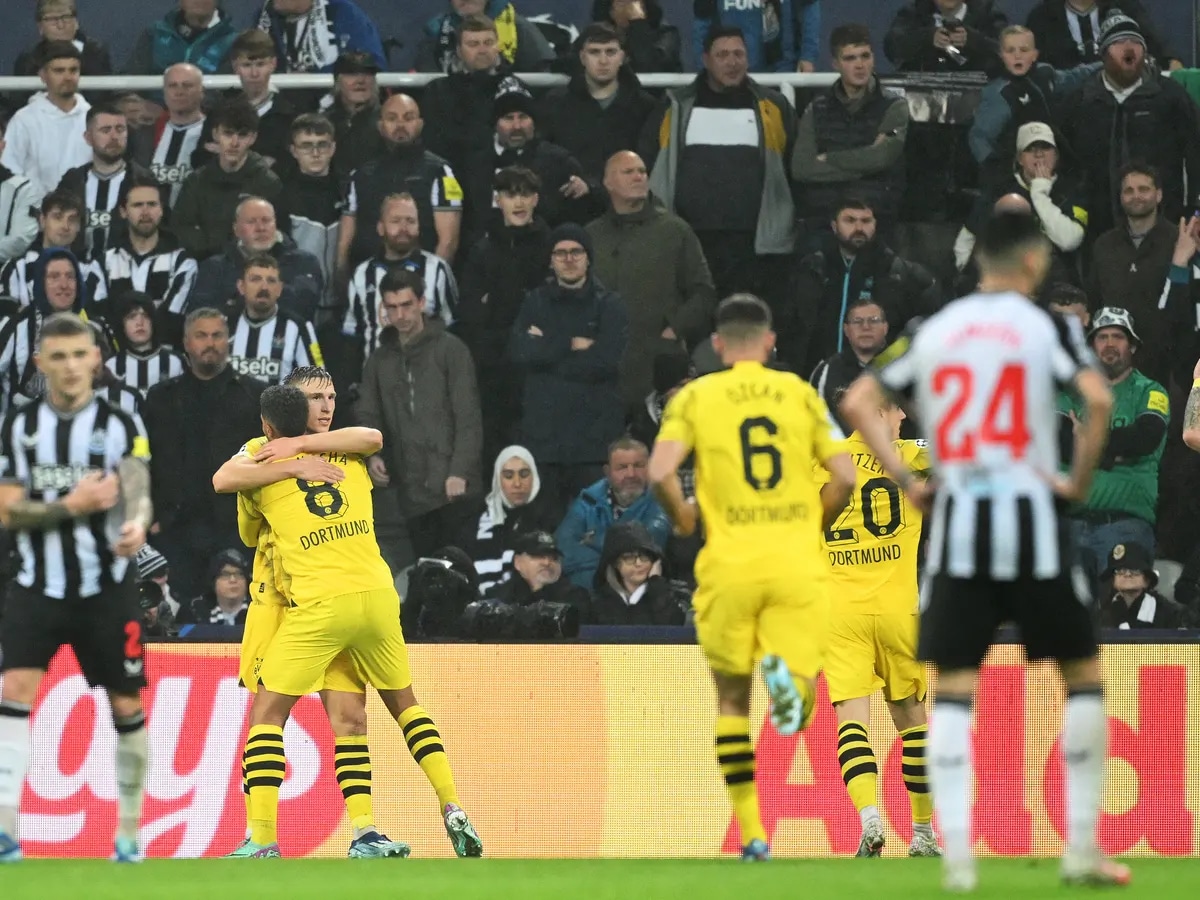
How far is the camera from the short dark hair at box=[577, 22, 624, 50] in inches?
556

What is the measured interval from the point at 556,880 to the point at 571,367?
6564 millimetres

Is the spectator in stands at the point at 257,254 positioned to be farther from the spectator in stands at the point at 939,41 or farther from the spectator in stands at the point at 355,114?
the spectator in stands at the point at 939,41

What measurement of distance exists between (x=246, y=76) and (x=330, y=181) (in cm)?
99

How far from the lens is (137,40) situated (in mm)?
16047

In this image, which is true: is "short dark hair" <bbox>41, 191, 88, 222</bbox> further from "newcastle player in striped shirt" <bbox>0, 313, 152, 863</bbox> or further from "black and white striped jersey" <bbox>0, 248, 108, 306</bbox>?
"newcastle player in striped shirt" <bbox>0, 313, 152, 863</bbox>

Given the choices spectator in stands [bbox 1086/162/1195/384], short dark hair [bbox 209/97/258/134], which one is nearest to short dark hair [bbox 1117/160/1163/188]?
spectator in stands [bbox 1086/162/1195/384]

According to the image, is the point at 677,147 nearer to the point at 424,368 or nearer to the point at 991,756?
the point at 424,368

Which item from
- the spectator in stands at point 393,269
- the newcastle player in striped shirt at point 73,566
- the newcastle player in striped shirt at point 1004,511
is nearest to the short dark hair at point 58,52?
the spectator in stands at point 393,269

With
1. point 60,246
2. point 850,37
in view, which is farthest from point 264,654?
point 850,37

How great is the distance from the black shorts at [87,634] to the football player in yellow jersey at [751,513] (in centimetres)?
217

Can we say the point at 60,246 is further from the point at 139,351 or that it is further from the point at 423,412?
the point at 423,412

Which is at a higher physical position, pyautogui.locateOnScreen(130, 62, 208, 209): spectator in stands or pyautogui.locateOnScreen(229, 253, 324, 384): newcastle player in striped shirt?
pyautogui.locateOnScreen(130, 62, 208, 209): spectator in stands

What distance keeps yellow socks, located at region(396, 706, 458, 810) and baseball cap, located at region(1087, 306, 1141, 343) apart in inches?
210

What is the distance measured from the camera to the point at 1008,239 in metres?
6.26
